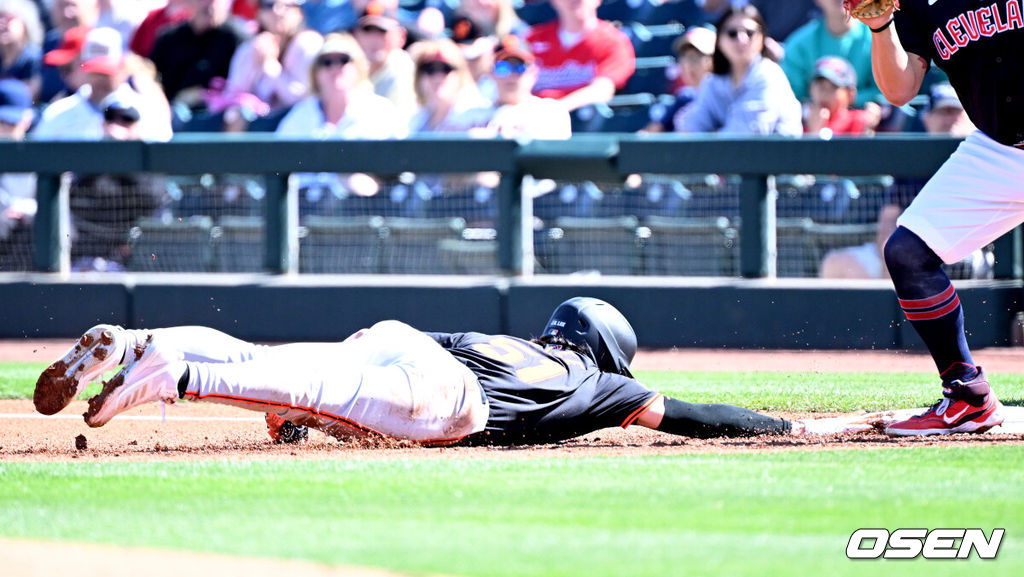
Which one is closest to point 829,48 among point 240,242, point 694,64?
point 694,64

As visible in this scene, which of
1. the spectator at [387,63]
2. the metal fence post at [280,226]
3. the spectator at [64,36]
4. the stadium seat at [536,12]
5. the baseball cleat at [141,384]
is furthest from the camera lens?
the spectator at [64,36]

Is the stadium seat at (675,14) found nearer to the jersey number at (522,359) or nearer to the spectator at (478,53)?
the spectator at (478,53)

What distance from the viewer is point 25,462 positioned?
5.14 m

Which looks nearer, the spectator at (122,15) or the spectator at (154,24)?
the spectator at (154,24)

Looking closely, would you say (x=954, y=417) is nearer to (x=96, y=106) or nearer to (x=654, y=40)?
(x=654, y=40)

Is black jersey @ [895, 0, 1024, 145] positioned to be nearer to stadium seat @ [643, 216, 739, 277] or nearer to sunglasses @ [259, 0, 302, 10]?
stadium seat @ [643, 216, 739, 277]

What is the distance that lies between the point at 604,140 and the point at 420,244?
5.06ft

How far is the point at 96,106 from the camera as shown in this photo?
1155 cm

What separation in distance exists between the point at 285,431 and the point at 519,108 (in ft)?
17.3

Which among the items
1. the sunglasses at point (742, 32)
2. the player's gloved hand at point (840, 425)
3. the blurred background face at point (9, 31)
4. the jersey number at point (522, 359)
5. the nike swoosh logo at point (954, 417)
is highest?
the blurred background face at point (9, 31)

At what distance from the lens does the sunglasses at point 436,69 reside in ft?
34.7

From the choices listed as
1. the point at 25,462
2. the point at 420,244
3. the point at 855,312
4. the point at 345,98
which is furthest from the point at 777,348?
the point at 25,462

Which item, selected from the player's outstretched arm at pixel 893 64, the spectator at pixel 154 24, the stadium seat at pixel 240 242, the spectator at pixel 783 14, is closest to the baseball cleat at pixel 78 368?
the player's outstretched arm at pixel 893 64

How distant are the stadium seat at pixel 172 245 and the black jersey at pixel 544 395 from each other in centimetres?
551
